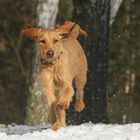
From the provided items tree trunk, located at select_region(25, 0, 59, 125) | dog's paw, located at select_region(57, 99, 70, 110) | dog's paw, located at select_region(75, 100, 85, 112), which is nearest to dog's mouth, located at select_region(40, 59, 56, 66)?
dog's paw, located at select_region(57, 99, 70, 110)

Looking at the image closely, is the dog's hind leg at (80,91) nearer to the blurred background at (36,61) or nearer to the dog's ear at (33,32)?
the dog's ear at (33,32)

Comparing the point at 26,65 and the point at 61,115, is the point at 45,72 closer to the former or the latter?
the point at 61,115

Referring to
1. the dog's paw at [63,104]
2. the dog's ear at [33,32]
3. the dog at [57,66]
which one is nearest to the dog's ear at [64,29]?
the dog at [57,66]

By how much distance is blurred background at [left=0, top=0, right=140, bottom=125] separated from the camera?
54.7 ft

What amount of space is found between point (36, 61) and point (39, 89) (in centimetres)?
88

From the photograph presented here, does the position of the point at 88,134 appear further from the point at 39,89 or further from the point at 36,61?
the point at 36,61

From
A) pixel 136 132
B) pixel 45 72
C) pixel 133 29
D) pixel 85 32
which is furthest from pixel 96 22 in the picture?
pixel 133 29

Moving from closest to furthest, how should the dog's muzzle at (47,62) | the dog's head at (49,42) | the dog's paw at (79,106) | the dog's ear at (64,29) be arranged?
the dog's head at (49,42) → the dog's muzzle at (47,62) → the dog's ear at (64,29) → the dog's paw at (79,106)

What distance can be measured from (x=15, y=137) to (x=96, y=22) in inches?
148

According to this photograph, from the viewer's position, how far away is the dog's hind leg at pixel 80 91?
11.0 m

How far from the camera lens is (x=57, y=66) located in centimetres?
1003

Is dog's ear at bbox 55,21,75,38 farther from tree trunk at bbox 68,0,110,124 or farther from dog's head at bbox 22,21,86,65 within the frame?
tree trunk at bbox 68,0,110,124

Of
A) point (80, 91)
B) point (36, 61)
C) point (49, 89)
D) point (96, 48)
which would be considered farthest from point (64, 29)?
point (36, 61)

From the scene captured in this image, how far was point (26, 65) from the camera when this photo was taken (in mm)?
25281
